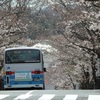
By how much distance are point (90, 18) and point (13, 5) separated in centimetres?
711

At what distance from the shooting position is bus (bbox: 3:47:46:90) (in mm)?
20125

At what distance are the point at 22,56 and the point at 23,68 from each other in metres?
0.72

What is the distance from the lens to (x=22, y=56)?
20.3 m

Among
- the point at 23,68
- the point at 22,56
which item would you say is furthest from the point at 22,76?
the point at 22,56

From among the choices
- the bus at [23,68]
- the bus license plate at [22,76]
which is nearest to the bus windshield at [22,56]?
the bus at [23,68]

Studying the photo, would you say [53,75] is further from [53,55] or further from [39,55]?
[39,55]

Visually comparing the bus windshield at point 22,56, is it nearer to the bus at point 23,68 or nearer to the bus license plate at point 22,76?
the bus at point 23,68

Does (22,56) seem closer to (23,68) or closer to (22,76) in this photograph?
(23,68)

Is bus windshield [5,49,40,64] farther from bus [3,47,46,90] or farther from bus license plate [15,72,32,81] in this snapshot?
bus license plate [15,72,32,81]

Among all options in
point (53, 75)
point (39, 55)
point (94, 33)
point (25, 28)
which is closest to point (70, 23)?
point (94, 33)

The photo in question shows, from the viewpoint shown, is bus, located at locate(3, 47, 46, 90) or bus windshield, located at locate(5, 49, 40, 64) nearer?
bus, located at locate(3, 47, 46, 90)

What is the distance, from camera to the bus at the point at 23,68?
20125mm

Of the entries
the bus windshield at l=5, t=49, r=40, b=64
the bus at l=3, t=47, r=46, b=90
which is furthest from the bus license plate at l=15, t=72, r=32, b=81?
the bus windshield at l=5, t=49, r=40, b=64

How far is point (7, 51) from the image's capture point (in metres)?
20.5
